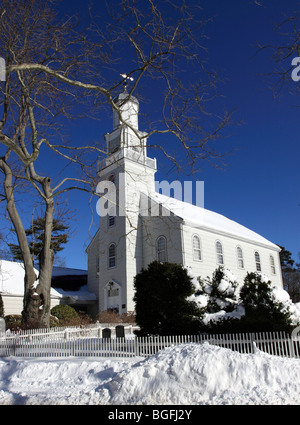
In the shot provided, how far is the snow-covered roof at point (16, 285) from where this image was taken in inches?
1145

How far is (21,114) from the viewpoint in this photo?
1527 cm

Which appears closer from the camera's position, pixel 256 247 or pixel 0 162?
pixel 0 162


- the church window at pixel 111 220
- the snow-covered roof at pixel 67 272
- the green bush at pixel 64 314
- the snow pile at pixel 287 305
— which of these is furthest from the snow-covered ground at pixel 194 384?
the snow-covered roof at pixel 67 272

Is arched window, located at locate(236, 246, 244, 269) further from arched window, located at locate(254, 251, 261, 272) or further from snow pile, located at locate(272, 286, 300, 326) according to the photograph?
snow pile, located at locate(272, 286, 300, 326)

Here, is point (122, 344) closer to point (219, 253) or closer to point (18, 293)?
point (18, 293)

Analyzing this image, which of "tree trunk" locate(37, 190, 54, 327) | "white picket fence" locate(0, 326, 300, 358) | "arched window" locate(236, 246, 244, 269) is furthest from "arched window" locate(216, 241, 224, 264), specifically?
"white picket fence" locate(0, 326, 300, 358)

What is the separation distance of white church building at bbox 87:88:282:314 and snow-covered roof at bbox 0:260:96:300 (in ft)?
4.22

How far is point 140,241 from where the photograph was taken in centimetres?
3053

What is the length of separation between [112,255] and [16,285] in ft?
26.6

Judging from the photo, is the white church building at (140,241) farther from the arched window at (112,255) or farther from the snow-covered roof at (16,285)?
the snow-covered roof at (16,285)

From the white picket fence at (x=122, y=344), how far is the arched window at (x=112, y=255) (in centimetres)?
1415
